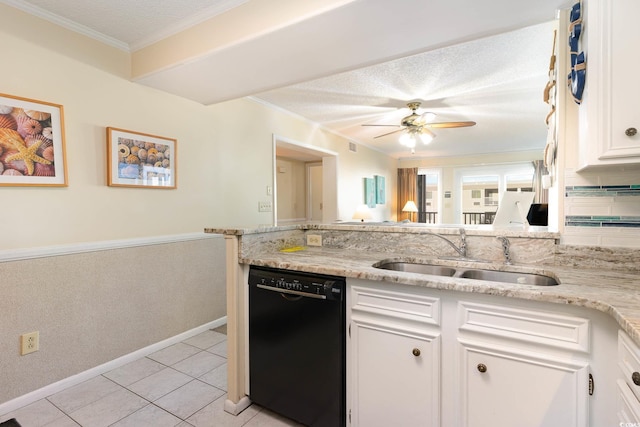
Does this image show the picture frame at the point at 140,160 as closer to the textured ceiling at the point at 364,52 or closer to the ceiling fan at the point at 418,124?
the textured ceiling at the point at 364,52

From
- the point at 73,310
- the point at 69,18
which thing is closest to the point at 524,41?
the point at 69,18

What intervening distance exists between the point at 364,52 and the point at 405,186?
595 cm

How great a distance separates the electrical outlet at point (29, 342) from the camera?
179 cm

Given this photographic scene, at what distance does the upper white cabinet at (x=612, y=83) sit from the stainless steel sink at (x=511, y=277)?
0.56 metres

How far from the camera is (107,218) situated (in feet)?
7.10

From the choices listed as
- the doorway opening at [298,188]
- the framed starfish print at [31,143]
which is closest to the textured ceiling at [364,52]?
the framed starfish print at [31,143]

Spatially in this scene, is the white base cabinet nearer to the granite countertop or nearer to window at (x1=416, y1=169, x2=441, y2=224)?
the granite countertop

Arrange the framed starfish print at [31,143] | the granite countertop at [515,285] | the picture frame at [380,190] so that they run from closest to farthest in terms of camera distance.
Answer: the granite countertop at [515,285]
the framed starfish print at [31,143]
the picture frame at [380,190]

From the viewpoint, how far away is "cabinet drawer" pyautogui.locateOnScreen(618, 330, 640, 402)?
824mm

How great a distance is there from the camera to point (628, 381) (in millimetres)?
880

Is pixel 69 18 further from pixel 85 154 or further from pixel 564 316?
pixel 564 316

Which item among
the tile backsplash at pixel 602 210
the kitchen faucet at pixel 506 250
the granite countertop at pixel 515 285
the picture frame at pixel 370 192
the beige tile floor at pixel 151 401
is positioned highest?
the picture frame at pixel 370 192

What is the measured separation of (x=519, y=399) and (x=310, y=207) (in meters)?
5.51

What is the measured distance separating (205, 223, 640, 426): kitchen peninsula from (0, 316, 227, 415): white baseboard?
3.44ft
